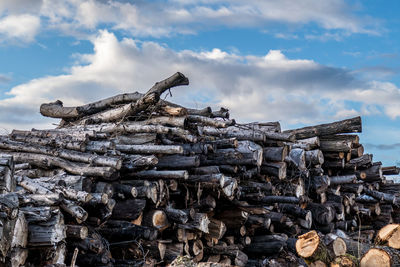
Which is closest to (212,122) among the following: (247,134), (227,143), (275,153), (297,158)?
(227,143)

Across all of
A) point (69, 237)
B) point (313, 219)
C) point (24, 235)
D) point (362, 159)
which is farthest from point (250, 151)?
point (362, 159)

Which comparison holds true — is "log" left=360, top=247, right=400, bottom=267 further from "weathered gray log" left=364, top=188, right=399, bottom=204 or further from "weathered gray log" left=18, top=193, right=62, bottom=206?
"weathered gray log" left=364, top=188, right=399, bottom=204

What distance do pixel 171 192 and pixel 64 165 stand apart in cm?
194

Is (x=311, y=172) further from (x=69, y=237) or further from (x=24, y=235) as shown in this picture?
(x=24, y=235)

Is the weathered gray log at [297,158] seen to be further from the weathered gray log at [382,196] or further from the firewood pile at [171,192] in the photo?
the weathered gray log at [382,196]

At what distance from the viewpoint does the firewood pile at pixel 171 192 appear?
6.22m

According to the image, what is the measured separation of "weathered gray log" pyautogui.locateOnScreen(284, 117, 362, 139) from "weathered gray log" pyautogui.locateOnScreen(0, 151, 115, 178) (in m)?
6.96

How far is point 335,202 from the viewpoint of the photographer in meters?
13.1

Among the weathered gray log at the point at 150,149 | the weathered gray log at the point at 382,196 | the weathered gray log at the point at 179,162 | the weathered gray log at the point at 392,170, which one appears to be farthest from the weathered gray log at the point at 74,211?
the weathered gray log at the point at 392,170

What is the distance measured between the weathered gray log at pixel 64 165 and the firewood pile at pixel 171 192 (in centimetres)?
2

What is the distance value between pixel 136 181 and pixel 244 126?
13.4 feet

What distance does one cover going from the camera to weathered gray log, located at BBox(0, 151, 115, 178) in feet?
24.4

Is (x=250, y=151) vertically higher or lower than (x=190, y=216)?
higher

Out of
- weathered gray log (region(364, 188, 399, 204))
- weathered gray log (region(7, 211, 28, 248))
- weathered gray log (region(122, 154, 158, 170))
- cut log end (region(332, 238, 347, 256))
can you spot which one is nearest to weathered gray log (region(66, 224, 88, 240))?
weathered gray log (region(7, 211, 28, 248))
